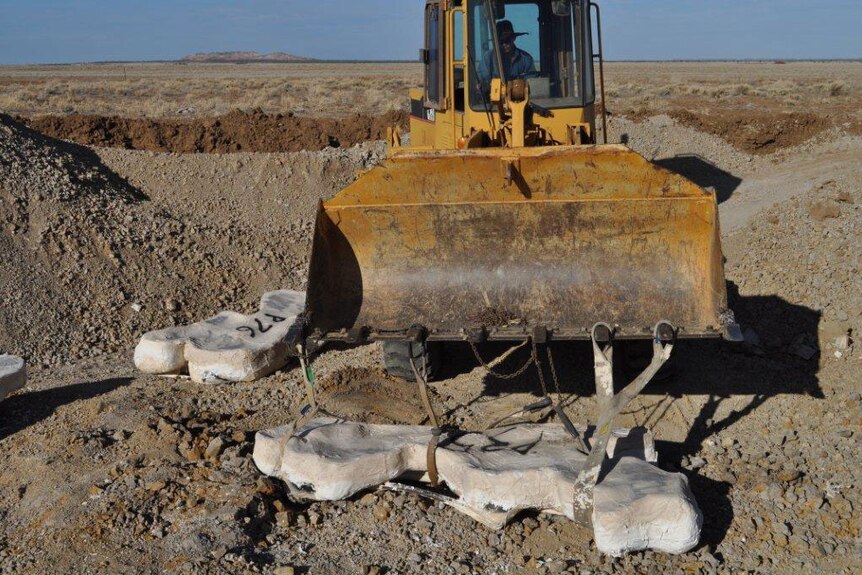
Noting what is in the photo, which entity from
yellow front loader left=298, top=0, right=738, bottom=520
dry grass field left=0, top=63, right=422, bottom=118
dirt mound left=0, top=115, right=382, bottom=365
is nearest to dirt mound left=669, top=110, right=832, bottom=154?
dirt mound left=0, top=115, right=382, bottom=365

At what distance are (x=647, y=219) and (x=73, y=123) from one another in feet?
42.7

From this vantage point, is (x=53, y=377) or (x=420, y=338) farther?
(x=53, y=377)

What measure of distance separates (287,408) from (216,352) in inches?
32.3

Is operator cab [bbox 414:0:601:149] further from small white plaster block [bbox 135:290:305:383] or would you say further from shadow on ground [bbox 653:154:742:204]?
shadow on ground [bbox 653:154:742:204]

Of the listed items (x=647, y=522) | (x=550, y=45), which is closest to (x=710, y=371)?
(x=647, y=522)

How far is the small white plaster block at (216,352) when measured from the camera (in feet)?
22.6

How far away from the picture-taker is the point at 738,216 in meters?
11.0

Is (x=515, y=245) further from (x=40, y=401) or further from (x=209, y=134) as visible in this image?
(x=209, y=134)

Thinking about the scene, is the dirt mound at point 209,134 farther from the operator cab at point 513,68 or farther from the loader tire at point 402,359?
the loader tire at point 402,359

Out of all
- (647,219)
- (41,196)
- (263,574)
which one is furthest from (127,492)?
(41,196)

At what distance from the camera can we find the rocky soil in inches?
181

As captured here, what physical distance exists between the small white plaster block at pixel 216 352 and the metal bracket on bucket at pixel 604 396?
2.61 meters

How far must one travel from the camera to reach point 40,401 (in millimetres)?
6453

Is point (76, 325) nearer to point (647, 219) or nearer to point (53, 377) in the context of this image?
point (53, 377)
